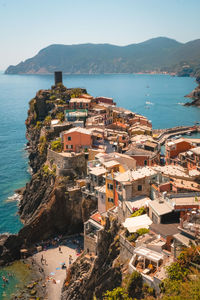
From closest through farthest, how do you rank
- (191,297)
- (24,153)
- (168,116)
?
(191,297) → (24,153) → (168,116)

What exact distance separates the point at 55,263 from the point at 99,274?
464 inches

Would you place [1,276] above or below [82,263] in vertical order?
below

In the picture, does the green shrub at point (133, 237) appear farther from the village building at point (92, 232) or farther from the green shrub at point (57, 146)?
the green shrub at point (57, 146)

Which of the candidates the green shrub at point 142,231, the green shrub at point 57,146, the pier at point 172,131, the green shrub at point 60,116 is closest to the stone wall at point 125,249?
the green shrub at point 142,231

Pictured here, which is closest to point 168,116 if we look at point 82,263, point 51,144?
point 51,144

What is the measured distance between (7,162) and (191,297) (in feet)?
203

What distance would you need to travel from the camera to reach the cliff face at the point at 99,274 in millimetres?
24438

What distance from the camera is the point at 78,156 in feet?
145

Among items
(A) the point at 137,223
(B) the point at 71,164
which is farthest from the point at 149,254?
(B) the point at 71,164

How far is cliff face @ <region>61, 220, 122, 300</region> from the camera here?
962 inches

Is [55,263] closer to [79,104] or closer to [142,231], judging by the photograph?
[142,231]

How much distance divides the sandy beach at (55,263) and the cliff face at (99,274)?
145 cm

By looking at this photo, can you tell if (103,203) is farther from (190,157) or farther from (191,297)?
(191,297)

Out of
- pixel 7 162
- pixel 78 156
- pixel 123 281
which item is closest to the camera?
pixel 123 281
